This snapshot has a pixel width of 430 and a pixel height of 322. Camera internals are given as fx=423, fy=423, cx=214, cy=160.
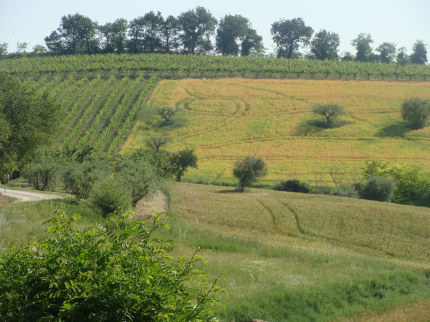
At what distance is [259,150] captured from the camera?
72.2m

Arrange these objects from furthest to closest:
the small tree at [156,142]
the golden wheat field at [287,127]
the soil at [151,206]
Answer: the golden wheat field at [287,127] → the small tree at [156,142] → the soil at [151,206]

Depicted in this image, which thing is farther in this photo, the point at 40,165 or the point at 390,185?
the point at 390,185

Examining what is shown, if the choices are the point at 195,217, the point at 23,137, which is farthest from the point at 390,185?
the point at 23,137

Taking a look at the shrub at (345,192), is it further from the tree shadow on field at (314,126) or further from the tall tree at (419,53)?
the tall tree at (419,53)

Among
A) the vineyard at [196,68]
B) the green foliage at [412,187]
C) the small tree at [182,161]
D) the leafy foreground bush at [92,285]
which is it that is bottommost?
the green foliage at [412,187]

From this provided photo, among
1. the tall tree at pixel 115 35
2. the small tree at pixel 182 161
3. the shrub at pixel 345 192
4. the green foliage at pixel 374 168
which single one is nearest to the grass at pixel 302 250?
the shrub at pixel 345 192

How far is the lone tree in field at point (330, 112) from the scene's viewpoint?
83.0 meters

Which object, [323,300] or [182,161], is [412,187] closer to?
[182,161]

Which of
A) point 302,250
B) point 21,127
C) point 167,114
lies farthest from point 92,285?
point 167,114

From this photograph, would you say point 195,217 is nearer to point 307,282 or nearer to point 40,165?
point 40,165

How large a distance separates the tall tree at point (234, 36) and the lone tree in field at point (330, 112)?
262 feet

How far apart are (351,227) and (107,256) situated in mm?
28600

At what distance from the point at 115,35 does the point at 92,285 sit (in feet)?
485

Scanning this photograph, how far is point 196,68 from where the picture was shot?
114m
